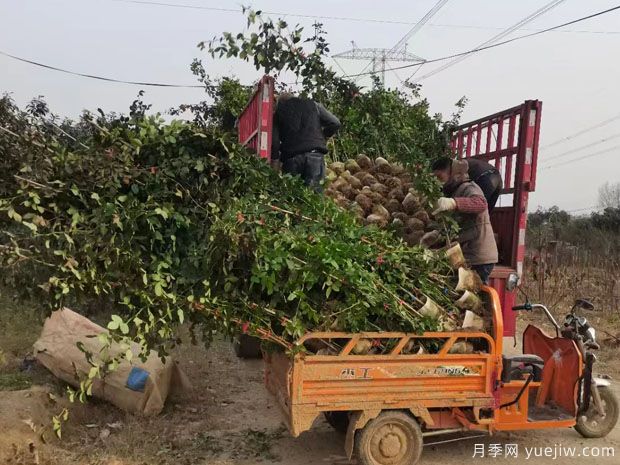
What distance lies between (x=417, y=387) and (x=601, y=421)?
1.90 metres

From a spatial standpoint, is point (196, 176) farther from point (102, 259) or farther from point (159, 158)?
point (102, 259)

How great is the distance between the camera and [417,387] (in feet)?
12.6

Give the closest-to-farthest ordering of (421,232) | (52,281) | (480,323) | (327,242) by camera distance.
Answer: (52,281) < (327,242) < (480,323) < (421,232)

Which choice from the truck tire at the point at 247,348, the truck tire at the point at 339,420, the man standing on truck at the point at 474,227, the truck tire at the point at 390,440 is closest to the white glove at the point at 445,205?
the man standing on truck at the point at 474,227

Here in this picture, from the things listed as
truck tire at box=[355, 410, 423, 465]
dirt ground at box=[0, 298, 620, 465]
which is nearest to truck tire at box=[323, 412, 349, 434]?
dirt ground at box=[0, 298, 620, 465]

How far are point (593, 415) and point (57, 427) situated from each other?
3.96 meters

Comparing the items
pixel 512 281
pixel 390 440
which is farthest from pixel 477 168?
pixel 390 440

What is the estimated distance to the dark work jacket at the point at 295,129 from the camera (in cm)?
538

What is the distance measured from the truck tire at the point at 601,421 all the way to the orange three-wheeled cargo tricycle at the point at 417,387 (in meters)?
0.30

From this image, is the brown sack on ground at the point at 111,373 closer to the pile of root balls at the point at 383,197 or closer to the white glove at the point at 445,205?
the pile of root balls at the point at 383,197

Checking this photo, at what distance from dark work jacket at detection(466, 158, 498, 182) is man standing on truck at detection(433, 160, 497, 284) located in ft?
1.95

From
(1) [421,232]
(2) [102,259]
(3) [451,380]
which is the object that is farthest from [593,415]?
(2) [102,259]

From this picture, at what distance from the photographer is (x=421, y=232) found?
5086 mm

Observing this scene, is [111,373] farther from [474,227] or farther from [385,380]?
[474,227]
